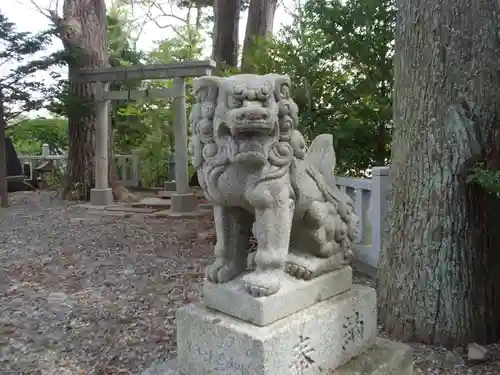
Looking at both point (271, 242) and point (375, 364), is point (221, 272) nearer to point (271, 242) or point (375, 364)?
point (271, 242)

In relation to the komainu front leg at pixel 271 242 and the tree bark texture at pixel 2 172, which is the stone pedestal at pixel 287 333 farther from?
the tree bark texture at pixel 2 172

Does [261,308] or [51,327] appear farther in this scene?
[51,327]

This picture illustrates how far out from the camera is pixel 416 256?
290cm

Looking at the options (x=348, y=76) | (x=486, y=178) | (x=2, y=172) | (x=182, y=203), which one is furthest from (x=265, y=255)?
(x=2, y=172)

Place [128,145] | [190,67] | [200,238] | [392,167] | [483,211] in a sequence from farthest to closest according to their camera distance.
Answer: [128,145] → [190,67] → [200,238] → [392,167] → [483,211]

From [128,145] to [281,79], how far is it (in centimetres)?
1080

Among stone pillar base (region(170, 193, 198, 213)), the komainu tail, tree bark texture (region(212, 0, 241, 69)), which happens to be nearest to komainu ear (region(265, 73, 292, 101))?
the komainu tail

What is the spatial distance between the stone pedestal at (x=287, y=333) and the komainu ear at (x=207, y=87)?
0.68 meters

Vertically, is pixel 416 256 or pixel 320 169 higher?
pixel 320 169

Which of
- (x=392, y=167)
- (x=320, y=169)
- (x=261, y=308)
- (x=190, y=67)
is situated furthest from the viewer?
(x=190, y=67)

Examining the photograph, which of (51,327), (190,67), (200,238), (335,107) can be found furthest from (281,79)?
(190,67)

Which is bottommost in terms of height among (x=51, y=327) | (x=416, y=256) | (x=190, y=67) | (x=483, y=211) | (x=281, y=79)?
(x=51, y=327)

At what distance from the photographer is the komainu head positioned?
4.95 feet

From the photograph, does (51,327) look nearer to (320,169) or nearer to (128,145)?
(320,169)
